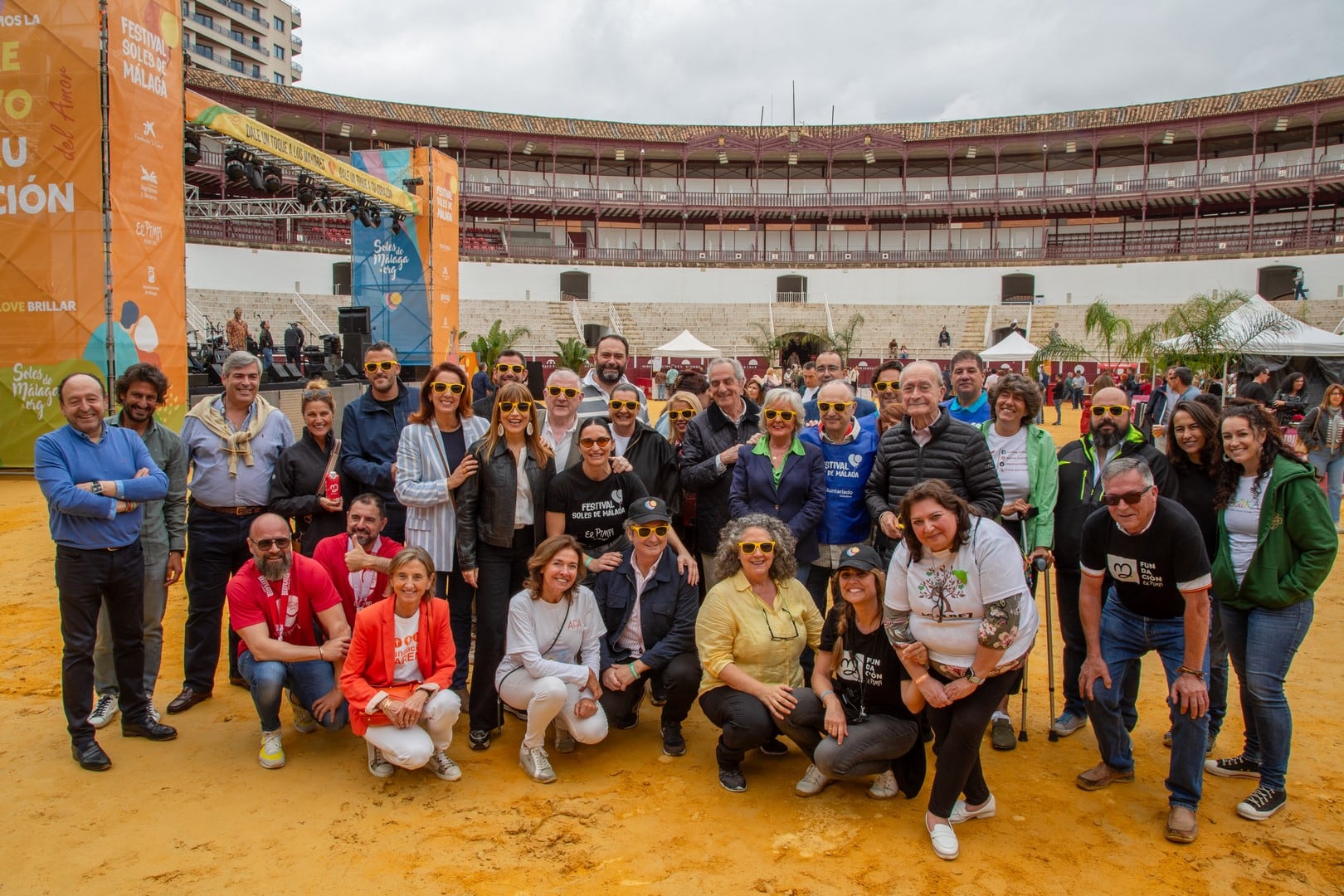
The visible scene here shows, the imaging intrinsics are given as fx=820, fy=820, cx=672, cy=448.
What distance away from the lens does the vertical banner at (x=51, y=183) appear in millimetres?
9453

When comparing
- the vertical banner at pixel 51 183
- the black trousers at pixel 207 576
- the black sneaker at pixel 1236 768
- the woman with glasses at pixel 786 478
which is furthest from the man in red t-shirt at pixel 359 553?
the vertical banner at pixel 51 183

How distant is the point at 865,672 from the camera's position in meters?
3.59

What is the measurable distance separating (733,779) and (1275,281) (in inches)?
1451

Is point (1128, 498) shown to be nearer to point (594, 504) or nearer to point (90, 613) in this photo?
point (594, 504)

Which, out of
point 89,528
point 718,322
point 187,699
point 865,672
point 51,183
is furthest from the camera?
point 718,322

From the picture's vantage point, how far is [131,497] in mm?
3719

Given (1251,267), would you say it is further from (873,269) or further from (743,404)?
(743,404)

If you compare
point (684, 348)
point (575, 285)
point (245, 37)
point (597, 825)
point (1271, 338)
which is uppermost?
point (245, 37)

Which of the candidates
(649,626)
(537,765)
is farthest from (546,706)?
(649,626)

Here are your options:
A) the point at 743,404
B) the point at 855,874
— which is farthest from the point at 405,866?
the point at 743,404

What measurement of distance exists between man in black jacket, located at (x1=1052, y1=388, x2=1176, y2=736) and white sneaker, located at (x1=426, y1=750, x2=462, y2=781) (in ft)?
9.78

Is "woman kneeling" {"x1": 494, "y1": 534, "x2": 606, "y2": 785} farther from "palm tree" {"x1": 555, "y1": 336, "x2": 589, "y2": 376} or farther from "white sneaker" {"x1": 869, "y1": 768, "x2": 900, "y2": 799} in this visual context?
"palm tree" {"x1": 555, "y1": 336, "x2": 589, "y2": 376}

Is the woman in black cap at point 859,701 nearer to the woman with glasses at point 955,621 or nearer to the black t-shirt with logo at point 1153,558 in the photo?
the woman with glasses at point 955,621

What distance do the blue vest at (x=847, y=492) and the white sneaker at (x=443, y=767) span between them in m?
2.18
